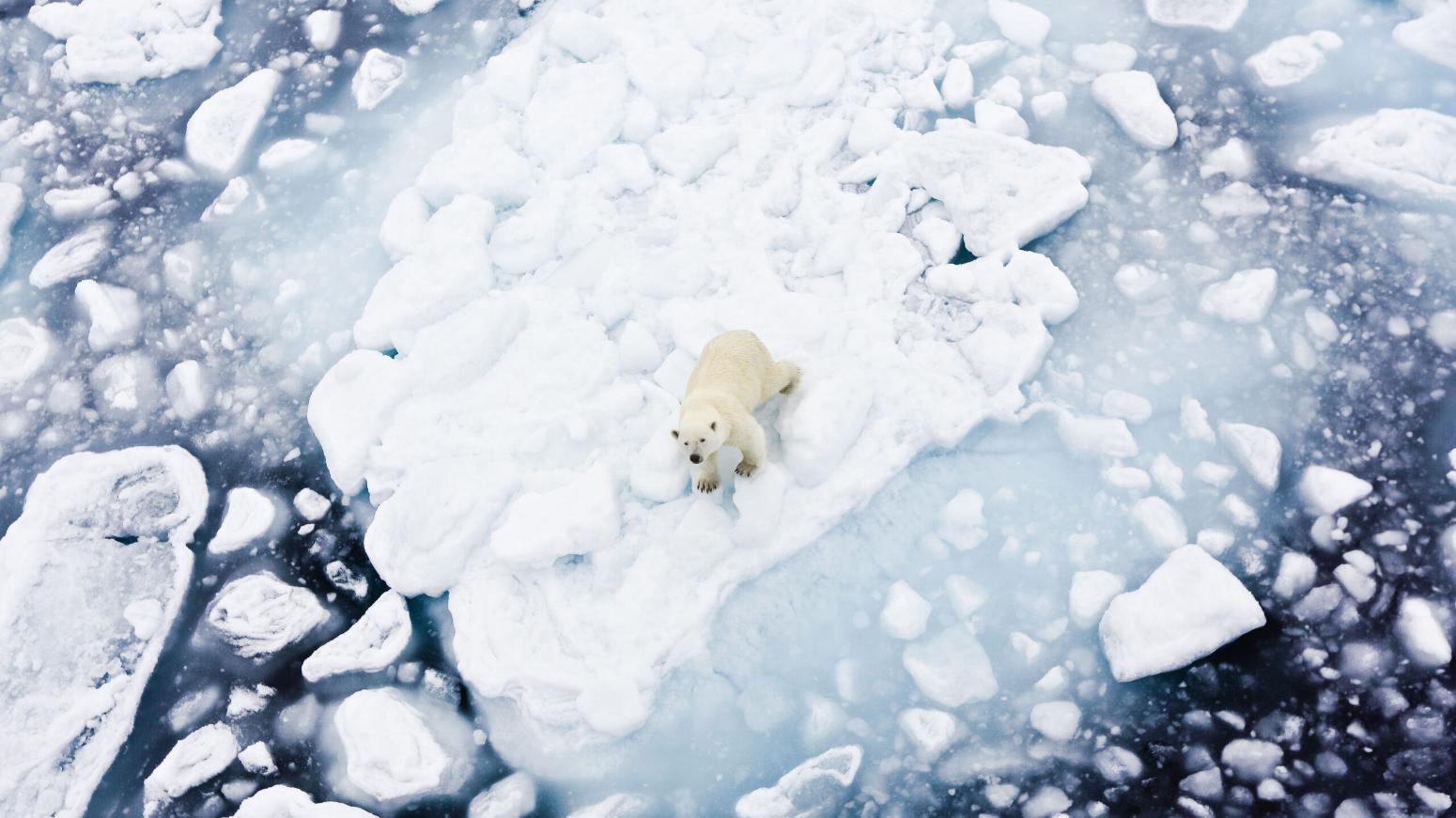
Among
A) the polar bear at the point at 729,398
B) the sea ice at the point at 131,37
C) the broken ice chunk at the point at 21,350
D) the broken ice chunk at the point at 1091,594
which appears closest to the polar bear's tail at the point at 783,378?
the polar bear at the point at 729,398

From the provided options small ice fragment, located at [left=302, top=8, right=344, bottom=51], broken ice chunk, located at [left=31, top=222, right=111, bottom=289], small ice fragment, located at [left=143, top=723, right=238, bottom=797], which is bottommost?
small ice fragment, located at [left=143, top=723, right=238, bottom=797]

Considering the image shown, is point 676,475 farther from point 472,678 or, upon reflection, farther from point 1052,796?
point 1052,796

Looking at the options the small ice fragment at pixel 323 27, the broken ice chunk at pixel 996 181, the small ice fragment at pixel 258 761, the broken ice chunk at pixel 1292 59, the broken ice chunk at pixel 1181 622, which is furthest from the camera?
the small ice fragment at pixel 323 27

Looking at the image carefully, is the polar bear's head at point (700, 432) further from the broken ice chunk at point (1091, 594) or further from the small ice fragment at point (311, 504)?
the small ice fragment at point (311, 504)

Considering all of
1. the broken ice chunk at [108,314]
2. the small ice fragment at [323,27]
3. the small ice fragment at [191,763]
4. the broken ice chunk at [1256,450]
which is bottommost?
the small ice fragment at [191,763]

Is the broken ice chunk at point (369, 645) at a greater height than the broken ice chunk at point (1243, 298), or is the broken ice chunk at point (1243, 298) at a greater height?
the broken ice chunk at point (1243, 298)

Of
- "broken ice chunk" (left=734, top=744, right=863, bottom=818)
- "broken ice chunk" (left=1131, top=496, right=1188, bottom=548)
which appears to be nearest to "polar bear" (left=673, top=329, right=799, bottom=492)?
"broken ice chunk" (left=734, top=744, right=863, bottom=818)

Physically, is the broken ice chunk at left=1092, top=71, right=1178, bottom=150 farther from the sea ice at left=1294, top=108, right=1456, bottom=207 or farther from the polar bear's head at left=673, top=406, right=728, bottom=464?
the polar bear's head at left=673, top=406, right=728, bottom=464

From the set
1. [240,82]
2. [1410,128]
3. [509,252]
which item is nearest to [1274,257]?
[1410,128]
